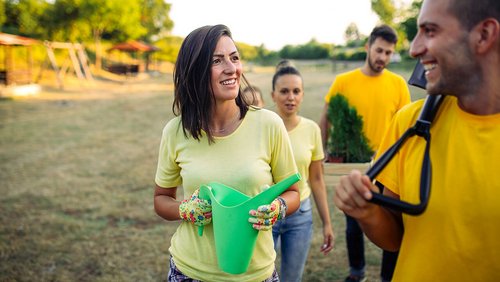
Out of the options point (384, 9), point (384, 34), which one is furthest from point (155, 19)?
point (384, 34)

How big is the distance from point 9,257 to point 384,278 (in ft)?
12.5

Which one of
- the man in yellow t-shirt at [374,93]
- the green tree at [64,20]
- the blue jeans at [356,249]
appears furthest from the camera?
the green tree at [64,20]

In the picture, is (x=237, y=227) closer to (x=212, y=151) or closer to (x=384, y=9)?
(x=212, y=151)

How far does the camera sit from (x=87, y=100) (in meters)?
17.7

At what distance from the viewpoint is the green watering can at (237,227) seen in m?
1.73

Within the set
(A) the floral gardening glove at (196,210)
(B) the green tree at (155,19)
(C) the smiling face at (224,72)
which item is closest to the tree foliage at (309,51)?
(B) the green tree at (155,19)

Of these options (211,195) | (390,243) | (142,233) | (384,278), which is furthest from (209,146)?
(142,233)

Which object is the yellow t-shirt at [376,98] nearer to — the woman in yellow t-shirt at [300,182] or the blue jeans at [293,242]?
the woman in yellow t-shirt at [300,182]

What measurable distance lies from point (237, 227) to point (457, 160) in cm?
89

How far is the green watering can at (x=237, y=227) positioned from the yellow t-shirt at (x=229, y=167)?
183 mm

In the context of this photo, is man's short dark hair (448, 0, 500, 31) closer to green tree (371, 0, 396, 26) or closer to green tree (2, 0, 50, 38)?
green tree (2, 0, 50, 38)

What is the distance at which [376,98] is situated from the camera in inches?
152

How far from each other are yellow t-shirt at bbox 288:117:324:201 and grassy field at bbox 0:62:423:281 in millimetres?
1477

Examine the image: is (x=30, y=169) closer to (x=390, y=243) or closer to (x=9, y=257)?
(x=9, y=257)
